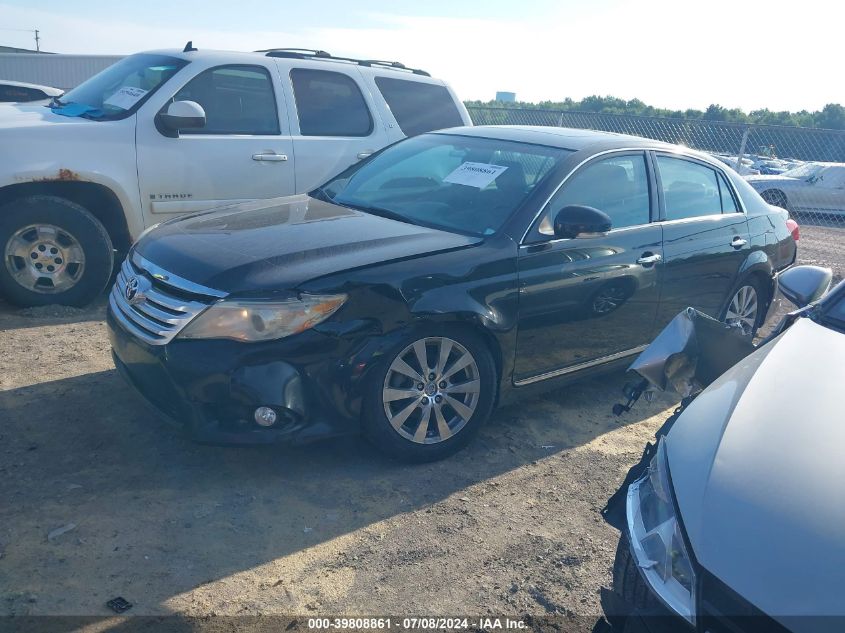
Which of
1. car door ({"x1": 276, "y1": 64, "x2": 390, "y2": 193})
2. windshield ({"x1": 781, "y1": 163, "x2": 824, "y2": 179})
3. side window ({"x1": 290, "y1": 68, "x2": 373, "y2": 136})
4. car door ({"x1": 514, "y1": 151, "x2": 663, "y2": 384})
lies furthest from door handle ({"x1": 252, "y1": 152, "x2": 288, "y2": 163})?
windshield ({"x1": 781, "y1": 163, "x2": 824, "y2": 179})

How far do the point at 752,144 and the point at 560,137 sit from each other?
11511 millimetres

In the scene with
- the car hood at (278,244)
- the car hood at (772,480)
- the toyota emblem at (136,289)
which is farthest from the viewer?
the toyota emblem at (136,289)

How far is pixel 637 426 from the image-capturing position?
4.73 m

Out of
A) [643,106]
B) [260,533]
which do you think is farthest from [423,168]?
[643,106]

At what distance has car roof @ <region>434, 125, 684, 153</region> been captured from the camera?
15.3 feet

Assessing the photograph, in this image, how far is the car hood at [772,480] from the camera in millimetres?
1817

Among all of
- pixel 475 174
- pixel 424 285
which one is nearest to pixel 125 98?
pixel 475 174

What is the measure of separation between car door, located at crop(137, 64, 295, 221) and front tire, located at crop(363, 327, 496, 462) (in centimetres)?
320

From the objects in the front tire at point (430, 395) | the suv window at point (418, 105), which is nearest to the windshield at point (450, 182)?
the front tire at point (430, 395)

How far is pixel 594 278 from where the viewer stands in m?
4.35

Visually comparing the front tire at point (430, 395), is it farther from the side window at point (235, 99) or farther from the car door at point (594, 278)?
the side window at point (235, 99)

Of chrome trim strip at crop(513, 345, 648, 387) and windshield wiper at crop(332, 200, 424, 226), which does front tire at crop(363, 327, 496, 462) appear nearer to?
chrome trim strip at crop(513, 345, 648, 387)

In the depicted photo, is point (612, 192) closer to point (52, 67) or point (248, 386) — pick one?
point (248, 386)

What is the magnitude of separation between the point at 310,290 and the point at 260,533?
1.06 m
